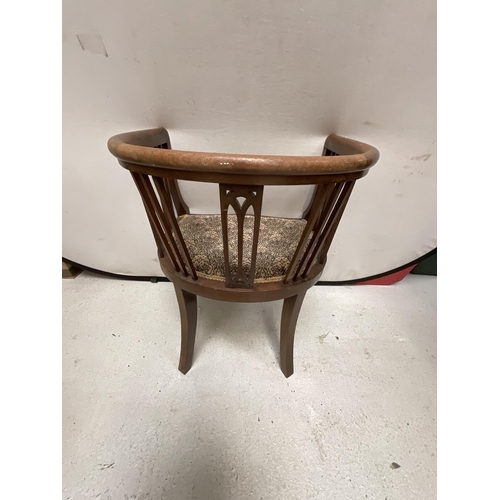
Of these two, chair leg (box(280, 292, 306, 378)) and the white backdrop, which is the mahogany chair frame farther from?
the white backdrop

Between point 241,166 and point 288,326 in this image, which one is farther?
point 288,326

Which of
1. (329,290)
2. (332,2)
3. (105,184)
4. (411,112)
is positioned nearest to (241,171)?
(332,2)

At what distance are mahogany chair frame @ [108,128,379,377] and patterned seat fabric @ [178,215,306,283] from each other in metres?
0.03

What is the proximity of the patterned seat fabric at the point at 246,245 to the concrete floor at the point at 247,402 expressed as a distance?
448mm

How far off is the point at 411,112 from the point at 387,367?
0.90 meters

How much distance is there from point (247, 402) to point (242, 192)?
0.70m

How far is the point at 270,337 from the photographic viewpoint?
3.56 feet

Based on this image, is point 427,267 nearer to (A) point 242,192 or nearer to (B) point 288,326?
(B) point 288,326

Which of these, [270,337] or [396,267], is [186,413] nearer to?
[270,337]

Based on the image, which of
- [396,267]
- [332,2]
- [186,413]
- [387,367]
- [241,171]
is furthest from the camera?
[396,267]

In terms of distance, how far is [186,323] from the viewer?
2.82ft

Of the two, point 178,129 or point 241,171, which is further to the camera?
point 178,129

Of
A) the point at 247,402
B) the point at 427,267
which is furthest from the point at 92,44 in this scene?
the point at 427,267

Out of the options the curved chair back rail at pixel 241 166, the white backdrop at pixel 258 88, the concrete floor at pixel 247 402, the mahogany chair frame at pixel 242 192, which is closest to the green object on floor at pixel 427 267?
the concrete floor at pixel 247 402
